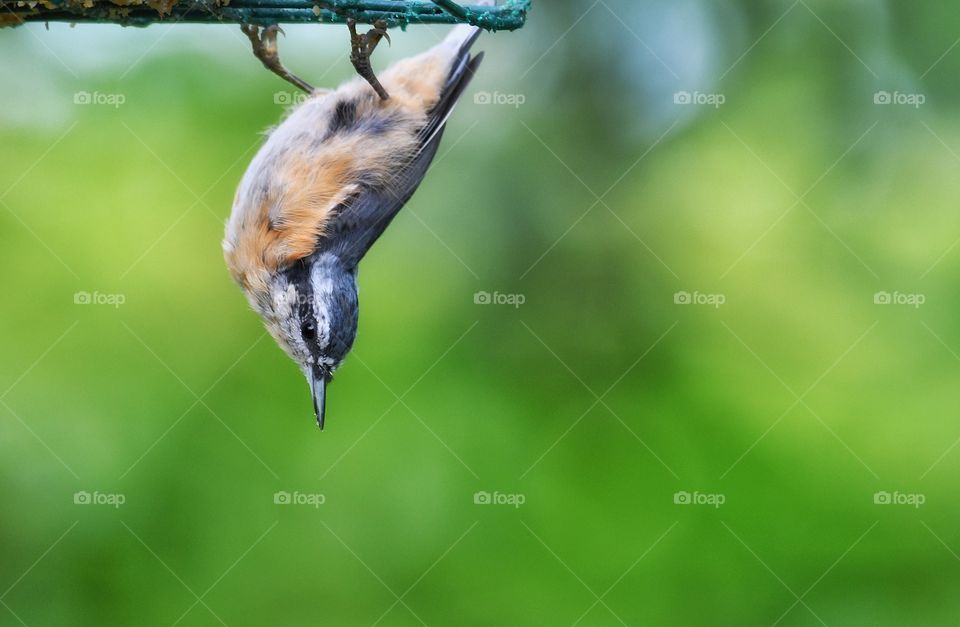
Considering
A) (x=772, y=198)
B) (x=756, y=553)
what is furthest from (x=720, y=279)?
(x=756, y=553)

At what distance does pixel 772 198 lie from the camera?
511 centimetres

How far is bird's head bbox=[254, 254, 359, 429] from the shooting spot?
3.33m

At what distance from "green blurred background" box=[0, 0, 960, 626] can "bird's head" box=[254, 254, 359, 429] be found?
138 centimetres

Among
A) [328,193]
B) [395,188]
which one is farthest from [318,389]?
[395,188]

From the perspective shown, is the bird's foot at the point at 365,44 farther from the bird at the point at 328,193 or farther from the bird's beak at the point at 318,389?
the bird's beak at the point at 318,389

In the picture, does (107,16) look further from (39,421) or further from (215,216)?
(39,421)

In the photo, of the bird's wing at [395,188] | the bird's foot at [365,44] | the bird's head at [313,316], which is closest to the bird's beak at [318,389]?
the bird's head at [313,316]

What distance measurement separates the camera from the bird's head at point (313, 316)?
3.33 m

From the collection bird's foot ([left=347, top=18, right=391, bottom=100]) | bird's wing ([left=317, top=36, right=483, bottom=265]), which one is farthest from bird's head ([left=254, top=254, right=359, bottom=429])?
bird's foot ([left=347, top=18, right=391, bottom=100])

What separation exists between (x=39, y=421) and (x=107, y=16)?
9.11 feet

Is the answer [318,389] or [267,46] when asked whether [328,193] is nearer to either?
[267,46]

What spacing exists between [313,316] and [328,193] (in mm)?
458

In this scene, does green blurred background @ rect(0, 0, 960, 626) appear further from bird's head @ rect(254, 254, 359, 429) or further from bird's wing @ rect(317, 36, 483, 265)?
bird's head @ rect(254, 254, 359, 429)

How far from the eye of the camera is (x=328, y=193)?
135 inches
